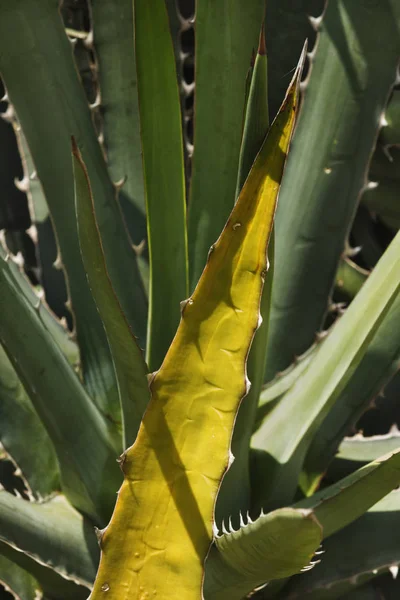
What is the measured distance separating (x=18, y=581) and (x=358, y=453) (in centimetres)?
39

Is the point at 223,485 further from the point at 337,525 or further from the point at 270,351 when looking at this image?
the point at 270,351

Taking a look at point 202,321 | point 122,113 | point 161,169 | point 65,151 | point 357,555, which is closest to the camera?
point 202,321

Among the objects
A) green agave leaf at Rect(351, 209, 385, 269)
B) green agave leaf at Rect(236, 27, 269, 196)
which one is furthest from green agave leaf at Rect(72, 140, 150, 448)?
green agave leaf at Rect(351, 209, 385, 269)

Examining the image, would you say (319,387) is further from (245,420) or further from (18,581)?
(18,581)

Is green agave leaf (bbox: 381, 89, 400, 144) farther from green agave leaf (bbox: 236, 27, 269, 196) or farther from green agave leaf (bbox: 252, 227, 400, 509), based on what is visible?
green agave leaf (bbox: 236, 27, 269, 196)

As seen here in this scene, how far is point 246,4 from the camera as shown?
0.75 m

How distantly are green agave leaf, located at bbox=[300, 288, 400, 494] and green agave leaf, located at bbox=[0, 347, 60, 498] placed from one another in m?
0.27

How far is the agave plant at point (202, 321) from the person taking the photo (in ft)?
1.86

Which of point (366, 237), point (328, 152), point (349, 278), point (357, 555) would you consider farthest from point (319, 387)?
point (366, 237)

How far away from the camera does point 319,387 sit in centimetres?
73

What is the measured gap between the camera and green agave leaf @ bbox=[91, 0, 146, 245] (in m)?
1.01

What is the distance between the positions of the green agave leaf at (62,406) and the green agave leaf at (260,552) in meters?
0.15

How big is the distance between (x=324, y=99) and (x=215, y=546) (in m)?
0.52

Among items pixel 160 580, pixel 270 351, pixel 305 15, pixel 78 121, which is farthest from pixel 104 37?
pixel 160 580
